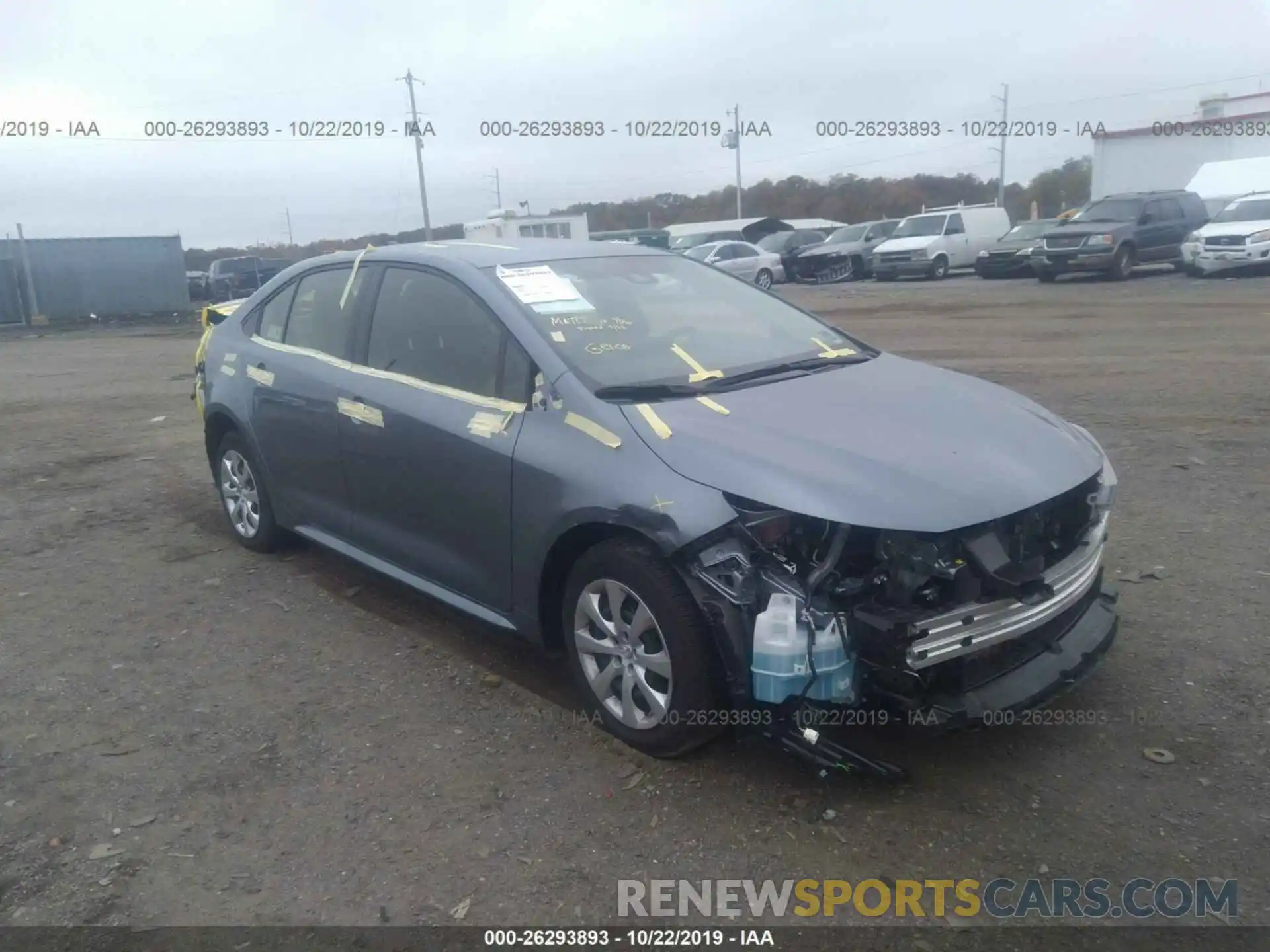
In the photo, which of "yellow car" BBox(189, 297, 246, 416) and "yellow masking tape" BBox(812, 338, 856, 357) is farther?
"yellow car" BBox(189, 297, 246, 416)

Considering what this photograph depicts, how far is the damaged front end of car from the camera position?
10.1 feet

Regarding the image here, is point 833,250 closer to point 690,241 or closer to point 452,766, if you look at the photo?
point 690,241

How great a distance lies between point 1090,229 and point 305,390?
20.1 m

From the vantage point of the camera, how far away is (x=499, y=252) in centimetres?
462

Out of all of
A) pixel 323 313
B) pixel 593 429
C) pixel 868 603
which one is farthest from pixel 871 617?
pixel 323 313

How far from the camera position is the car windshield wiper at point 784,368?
3977 millimetres

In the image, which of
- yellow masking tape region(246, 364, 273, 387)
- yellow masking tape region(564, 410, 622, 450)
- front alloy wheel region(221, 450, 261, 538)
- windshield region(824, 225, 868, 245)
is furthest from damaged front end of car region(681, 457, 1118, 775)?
windshield region(824, 225, 868, 245)

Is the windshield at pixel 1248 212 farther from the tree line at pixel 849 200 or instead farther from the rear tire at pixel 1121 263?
the tree line at pixel 849 200

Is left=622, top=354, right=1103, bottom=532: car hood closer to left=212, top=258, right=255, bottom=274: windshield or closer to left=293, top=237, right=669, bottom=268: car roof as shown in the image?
left=293, top=237, right=669, bottom=268: car roof

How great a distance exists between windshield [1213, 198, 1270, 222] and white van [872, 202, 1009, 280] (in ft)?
22.1

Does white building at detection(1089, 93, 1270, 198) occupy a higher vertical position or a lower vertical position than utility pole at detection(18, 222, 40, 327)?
higher

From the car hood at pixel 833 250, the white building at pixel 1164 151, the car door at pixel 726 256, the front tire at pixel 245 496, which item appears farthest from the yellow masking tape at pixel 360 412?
the white building at pixel 1164 151

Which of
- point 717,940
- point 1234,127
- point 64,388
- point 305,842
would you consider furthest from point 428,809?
point 1234,127

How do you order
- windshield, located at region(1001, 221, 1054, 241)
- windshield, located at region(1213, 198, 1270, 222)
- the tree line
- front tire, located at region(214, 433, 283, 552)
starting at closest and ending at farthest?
front tire, located at region(214, 433, 283, 552) → windshield, located at region(1213, 198, 1270, 222) → windshield, located at region(1001, 221, 1054, 241) → the tree line
